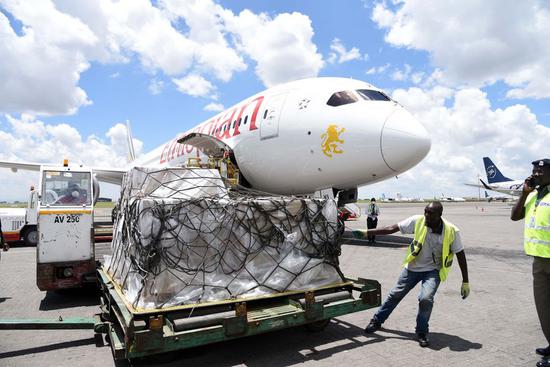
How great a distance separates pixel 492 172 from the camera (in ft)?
186

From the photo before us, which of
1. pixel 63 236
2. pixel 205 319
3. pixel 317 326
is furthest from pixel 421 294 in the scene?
pixel 63 236

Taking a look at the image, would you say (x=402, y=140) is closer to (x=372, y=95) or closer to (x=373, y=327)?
(x=372, y=95)

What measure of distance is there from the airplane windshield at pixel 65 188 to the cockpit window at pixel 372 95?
7.51 m

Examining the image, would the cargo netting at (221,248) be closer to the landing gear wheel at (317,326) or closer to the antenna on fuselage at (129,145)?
the landing gear wheel at (317,326)

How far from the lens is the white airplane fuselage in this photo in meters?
10.1

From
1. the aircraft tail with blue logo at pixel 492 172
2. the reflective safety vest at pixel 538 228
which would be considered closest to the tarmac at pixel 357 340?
the reflective safety vest at pixel 538 228

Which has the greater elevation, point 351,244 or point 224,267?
point 224,267

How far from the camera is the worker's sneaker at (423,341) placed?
444cm

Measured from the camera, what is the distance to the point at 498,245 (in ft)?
42.9

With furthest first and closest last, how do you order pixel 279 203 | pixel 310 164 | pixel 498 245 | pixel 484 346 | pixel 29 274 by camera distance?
pixel 498 245 < pixel 310 164 < pixel 29 274 < pixel 279 203 < pixel 484 346

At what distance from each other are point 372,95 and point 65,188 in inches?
322

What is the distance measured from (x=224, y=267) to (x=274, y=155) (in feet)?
25.0

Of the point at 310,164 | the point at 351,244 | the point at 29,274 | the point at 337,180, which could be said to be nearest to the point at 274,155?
the point at 310,164

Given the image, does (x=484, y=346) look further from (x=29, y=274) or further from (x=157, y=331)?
(x=29, y=274)
